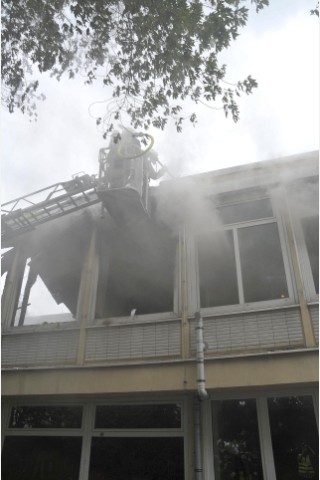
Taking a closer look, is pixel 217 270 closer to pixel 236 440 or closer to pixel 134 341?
pixel 134 341

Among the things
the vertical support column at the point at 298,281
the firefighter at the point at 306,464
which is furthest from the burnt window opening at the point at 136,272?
the firefighter at the point at 306,464

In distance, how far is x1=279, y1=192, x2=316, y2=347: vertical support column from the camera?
21.7 feet

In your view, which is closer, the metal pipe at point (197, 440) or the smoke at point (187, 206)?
the metal pipe at point (197, 440)

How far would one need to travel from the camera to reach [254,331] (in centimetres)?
696

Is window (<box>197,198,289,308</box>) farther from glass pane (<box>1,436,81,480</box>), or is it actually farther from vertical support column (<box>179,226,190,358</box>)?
glass pane (<box>1,436,81,480</box>)

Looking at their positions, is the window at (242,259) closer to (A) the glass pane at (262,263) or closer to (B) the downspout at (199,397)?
(A) the glass pane at (262,263)

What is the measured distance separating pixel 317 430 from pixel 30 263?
22.8ft

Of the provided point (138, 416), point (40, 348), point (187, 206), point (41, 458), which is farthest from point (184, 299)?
point (41, 458)

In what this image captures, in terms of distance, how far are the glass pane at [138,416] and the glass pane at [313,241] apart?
337 cm

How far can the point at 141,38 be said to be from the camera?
6.26 meters

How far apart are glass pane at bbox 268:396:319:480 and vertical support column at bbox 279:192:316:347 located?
0.99 metres

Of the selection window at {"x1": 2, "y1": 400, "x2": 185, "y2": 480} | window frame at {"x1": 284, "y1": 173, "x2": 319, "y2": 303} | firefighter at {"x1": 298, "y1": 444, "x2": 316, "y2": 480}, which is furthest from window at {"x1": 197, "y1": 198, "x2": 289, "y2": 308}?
firefighter at {"x1": 298, "y1": 444, "x2": 316, "y2": 480}

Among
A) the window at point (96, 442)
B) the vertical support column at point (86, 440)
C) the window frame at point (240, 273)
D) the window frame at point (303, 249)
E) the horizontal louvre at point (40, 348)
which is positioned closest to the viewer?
the window at point (96, 442)

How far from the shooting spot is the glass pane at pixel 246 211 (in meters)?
8.29
